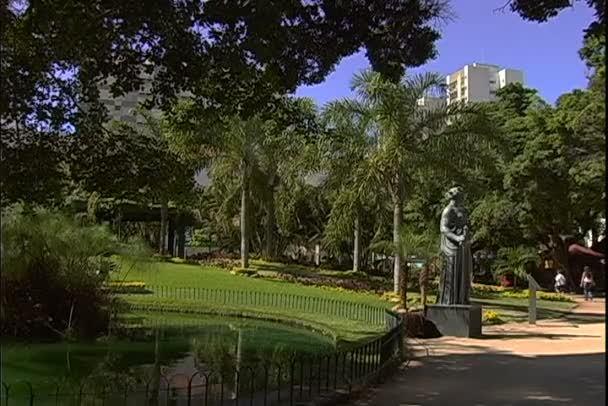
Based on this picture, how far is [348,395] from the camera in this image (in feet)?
30.2

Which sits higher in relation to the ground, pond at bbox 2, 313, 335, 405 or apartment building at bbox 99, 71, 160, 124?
apartment building at bbox 99, 71, 160, 124

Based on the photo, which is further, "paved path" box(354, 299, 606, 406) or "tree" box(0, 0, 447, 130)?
"paved path" box(354, 299, 606, 406)

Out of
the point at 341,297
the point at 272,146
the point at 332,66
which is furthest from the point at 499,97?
the point at 332,66

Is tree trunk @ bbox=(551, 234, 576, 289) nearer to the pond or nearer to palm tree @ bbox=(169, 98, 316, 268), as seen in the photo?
palm tree @ bbox=(169, 98, 316, 268)

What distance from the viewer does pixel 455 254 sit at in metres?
17.5

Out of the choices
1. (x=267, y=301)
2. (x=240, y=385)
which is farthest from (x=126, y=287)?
(x=240, y=385)

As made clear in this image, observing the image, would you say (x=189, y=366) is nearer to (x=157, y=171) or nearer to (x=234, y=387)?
(x=234, y=387)

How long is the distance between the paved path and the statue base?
1.25ft

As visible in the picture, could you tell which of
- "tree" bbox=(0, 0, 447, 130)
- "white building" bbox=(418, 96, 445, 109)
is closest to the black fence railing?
"white building" bbox=(418, 96, 445, 109)

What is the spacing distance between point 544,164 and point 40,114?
106 feet

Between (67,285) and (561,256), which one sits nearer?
(67,285)

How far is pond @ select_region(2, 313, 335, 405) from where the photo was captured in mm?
10359

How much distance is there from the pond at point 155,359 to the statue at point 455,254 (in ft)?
10.2

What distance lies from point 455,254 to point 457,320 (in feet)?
5.07
